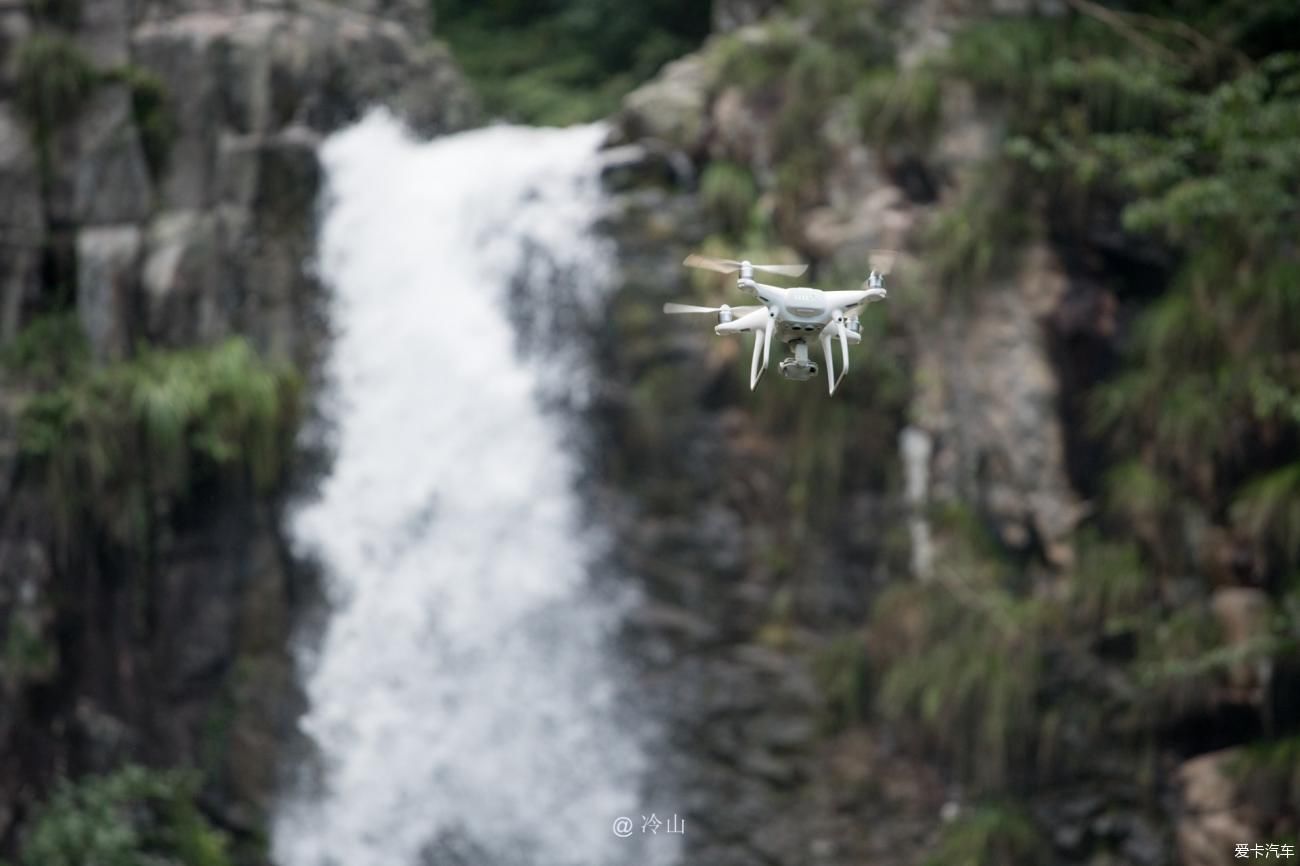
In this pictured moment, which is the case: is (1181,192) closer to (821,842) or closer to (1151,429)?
(1151,429)

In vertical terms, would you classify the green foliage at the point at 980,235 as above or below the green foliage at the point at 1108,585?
above

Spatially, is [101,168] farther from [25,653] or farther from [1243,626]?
[1243,626]

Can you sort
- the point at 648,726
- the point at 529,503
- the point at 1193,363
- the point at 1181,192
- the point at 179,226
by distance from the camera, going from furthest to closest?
the point at 179,226
the point at 529,503
the point at 648,726
the point at 1193,363
the point at 1181,192

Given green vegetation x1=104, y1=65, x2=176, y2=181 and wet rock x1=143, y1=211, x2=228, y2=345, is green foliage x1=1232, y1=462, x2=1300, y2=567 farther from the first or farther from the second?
green vegetation x1=104, y1=65, x2=176, y2=181

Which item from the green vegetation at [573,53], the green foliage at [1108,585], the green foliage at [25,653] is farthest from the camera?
the green vegetation at [573,53]

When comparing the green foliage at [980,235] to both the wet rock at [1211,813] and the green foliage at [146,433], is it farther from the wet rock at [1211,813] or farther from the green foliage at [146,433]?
the green foliage at [146,433]

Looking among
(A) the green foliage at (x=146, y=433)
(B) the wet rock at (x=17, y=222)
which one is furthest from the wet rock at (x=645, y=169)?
(B) the wet rock at (x=17, y=222)

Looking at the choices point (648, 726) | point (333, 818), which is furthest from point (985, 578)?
point (333, 818)
